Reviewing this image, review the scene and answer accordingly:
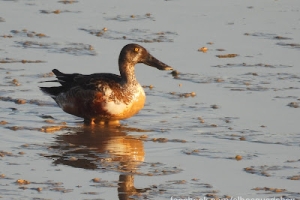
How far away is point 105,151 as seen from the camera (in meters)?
11.1

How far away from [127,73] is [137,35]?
12.2ft

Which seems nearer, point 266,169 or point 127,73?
point 266,169

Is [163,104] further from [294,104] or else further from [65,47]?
[65,47]

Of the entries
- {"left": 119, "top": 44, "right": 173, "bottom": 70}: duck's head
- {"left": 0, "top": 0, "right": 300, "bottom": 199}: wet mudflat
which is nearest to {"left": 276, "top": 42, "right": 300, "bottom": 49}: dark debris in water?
{"left": 0, "top": 0, "right": 300, "bottom": 199}: wet mudflat

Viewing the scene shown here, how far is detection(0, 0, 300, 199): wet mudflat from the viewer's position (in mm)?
9906

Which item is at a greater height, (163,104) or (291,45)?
(291,45)

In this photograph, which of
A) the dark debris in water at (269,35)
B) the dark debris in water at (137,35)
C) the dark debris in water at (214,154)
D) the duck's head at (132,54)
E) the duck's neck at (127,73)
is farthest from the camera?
the dark debris in water at (269,35)

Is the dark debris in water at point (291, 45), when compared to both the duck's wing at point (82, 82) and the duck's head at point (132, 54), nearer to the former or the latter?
the duck's head at point (132, 54)

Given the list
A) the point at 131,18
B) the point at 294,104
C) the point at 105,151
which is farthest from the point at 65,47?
the point at 105,151

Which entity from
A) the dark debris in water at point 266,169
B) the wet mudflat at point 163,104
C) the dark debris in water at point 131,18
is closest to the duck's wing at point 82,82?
the wet mudflat at point 163,104

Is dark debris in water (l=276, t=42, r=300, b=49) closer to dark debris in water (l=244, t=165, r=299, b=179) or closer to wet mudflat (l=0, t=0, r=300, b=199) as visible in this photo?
wet mudflat (l=0, t=0, r=300, b=199)

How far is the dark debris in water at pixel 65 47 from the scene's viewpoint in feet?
50.4

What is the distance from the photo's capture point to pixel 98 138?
11.8 meters

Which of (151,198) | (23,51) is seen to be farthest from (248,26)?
(151,198)
